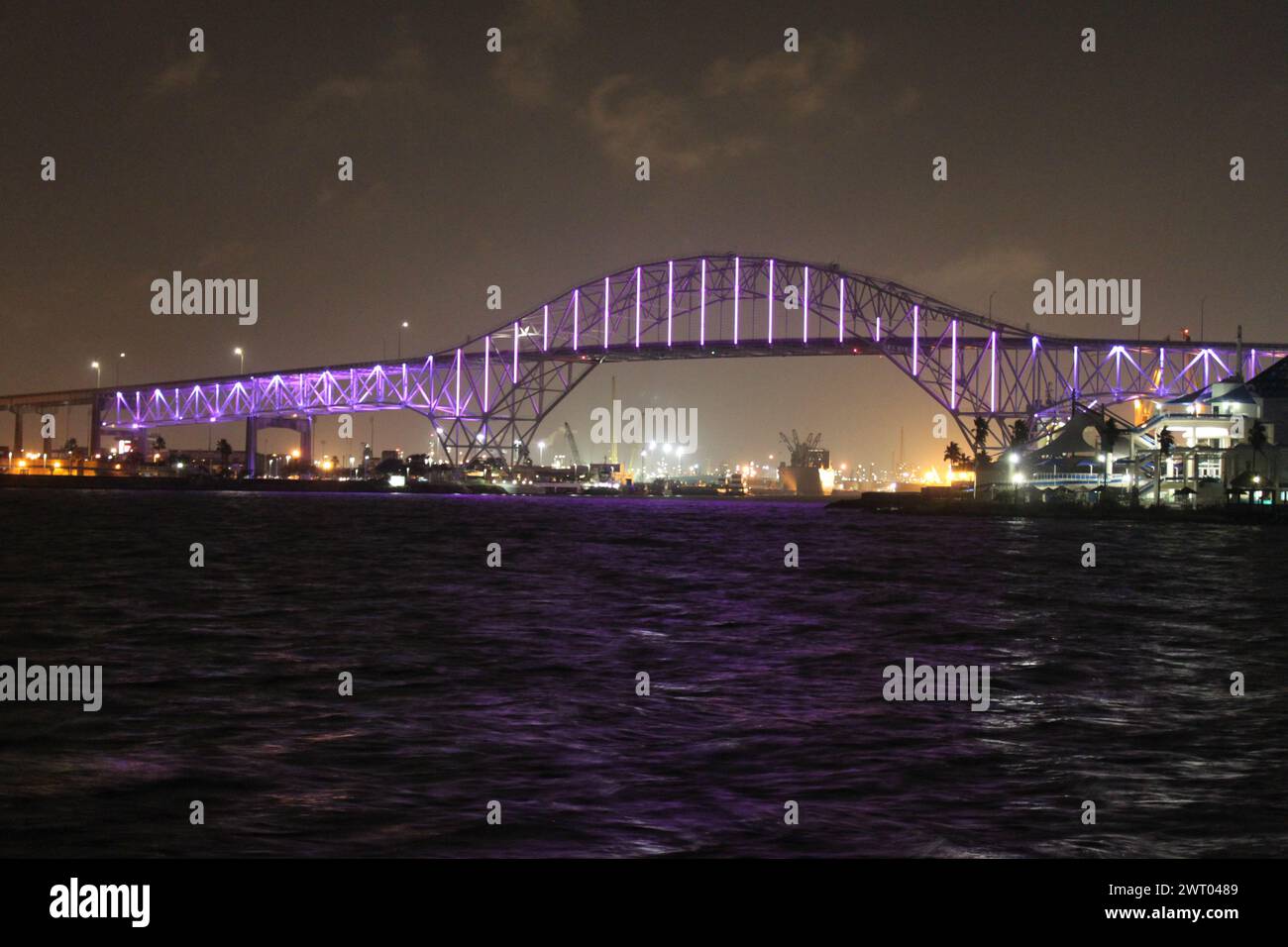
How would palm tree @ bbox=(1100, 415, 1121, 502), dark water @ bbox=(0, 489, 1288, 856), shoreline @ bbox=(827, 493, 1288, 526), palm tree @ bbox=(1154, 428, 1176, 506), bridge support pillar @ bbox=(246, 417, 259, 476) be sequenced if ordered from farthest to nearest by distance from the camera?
bridge support pillar @ bbox=(246, 417, 259, 476) < palm tree @ bbox=(1100, 415, 1121, 502) < palm tree @ bbox=(1154, 428, 1176, 506) < shoreline @ bbox=(827, 493, 1288, 526) < dark water @ bbox=(0, 489, 1288, 856)

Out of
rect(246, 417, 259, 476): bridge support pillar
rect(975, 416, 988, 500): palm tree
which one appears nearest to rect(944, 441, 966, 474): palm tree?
rect(975, 416, 988, 500): palm tree
